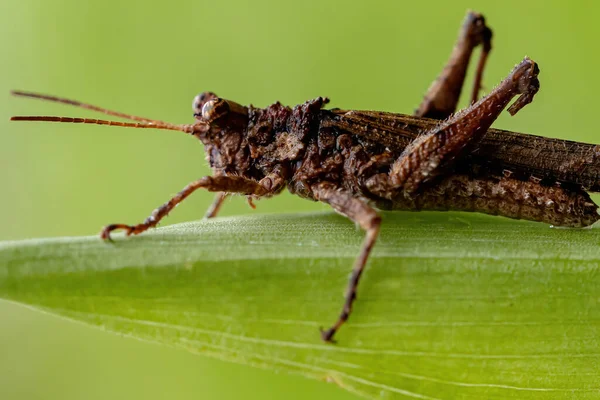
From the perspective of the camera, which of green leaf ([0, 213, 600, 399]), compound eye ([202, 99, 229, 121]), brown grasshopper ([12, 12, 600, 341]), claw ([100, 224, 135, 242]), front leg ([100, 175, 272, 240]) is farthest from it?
compound eye ([202, 99, 229, 121])

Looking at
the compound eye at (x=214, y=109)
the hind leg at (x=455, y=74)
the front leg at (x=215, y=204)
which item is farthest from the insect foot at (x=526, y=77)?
the front leg at (x=215, y=204)

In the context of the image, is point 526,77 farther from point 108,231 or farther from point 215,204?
point 108,231

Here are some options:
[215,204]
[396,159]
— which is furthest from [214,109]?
[396,159]

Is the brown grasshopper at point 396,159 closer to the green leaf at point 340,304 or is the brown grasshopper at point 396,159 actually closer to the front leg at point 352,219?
the front leg at point 352,219

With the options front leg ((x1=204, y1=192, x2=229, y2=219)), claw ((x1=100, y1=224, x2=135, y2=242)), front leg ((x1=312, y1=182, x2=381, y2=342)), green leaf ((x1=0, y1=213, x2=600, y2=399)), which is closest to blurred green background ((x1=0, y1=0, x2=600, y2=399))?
front leg ((x1=204, y1=192, x2=229, y2=219))

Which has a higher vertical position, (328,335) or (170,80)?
(170,80)

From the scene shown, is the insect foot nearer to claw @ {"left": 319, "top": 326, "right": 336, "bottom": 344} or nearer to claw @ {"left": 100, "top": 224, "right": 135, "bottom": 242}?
claw @ {"left": 319, "top": 326, "right": 336, "bottom": 344}
